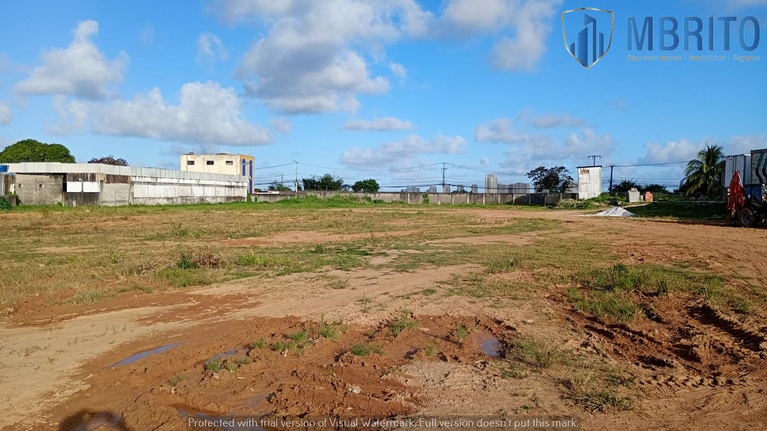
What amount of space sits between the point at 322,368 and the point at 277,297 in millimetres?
3893

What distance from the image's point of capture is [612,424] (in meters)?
4.28

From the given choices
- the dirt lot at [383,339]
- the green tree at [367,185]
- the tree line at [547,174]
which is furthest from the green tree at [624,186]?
the dirt lot at [383,339]

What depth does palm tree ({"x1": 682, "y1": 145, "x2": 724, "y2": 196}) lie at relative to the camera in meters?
55.7

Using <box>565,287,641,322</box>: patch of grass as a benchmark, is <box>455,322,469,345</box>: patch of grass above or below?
below

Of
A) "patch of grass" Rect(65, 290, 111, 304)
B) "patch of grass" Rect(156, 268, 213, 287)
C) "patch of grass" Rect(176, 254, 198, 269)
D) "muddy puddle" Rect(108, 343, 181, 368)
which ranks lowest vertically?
"muddy puddle" Rect(108, 343, 181, 368)

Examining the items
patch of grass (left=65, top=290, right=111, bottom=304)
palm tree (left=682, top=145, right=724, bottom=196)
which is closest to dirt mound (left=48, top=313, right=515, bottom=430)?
patch of grass (left=65, top=290, right=111, bottom=304)

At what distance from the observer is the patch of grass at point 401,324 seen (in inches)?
280

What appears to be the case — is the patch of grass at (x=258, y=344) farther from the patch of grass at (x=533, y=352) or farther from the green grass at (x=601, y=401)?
the green grass at (x=601, y=401)

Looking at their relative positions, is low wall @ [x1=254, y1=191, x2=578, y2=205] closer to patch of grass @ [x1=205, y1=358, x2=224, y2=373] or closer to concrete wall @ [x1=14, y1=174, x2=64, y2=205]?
concrete wall @ [x1=14, y1=174, x2=64, y2=205]

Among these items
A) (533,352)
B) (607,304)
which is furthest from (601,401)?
(607,304)

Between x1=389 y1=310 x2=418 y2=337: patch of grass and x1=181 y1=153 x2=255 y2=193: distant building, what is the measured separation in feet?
268

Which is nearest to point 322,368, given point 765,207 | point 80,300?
point 80,300

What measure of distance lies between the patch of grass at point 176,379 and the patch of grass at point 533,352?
354 centimetres

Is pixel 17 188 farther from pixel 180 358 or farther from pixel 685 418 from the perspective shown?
pixel 685 418
